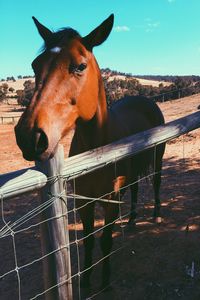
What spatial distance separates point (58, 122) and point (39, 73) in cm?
39

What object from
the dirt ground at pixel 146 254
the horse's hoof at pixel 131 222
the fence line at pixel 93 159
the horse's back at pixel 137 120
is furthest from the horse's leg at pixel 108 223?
the horse's hoof at pixel 131 222

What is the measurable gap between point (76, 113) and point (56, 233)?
0.90 m

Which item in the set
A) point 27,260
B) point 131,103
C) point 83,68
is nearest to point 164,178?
point 131,103

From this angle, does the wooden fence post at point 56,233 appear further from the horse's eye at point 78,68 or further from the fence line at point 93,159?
the horse's eye at point 78,68

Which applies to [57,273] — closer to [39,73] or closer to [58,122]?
[58,122]

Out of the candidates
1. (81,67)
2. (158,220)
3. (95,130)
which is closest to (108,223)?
(95,130)

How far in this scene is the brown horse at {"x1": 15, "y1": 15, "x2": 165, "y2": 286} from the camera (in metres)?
2.06

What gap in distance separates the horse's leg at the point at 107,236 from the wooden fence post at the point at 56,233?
1.07m

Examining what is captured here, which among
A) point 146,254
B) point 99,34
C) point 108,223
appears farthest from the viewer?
point 146,254

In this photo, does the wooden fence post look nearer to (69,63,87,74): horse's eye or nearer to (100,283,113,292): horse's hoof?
(69,63,87,74): horse's eye

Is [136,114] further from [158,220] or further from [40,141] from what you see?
[40,141]

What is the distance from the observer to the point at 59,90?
2375 millimetres

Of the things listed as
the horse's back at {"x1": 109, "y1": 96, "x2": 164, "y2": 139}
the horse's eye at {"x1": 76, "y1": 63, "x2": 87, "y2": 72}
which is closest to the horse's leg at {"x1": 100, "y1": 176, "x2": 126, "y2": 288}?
the horse's back at {"x1": 109, "y1": 96, "x2": 164, "y2": 139}

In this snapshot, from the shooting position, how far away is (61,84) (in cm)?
241
